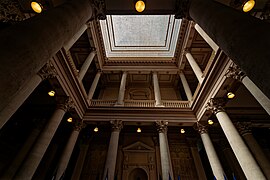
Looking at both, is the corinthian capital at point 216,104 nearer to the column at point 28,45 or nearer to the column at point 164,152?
the column at point 164,152

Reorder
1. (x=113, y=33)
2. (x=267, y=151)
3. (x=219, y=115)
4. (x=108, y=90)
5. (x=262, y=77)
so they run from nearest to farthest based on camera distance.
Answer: (x=262, y=77), (x=219, y=115), (x=267, y=151), (x=113, y=33), (x=108, y=90)

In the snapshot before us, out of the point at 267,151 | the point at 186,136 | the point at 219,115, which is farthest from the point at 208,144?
the point at 267,151

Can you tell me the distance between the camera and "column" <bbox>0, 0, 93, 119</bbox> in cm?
159

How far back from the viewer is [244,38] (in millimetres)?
1941

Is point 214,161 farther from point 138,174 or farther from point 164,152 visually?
point 138,174

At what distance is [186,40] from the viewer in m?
11.0

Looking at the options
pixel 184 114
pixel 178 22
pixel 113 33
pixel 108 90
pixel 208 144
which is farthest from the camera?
pixel 108 90

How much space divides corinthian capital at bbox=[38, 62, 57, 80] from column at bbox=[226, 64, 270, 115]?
7.68 m

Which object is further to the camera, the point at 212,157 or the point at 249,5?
the point at 212,157

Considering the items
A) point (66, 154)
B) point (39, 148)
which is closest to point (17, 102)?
point (39, 148)

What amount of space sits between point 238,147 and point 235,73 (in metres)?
2.93

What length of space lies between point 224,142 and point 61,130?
12893 mm

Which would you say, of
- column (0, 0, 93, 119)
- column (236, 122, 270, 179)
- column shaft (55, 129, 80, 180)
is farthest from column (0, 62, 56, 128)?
column (236, 122, 270, 179)

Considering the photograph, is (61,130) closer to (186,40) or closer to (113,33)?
(113,33)
